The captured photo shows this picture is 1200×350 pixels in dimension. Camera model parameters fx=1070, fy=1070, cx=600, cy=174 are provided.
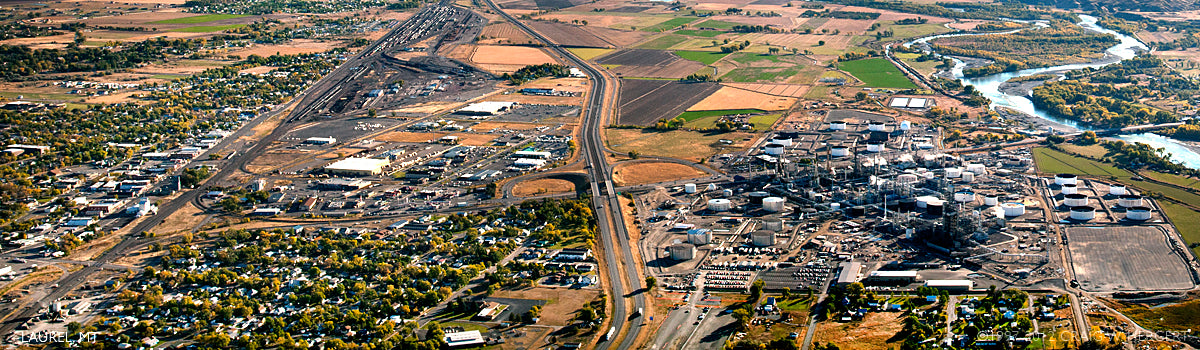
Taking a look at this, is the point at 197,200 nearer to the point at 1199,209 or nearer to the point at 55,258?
the point at 55,258

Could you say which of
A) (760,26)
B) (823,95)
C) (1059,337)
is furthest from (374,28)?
(1059,337)

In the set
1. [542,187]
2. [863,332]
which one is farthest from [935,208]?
[542,187]

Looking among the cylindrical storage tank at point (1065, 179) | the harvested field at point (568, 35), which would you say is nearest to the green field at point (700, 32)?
the harvested field at point (568, 35)

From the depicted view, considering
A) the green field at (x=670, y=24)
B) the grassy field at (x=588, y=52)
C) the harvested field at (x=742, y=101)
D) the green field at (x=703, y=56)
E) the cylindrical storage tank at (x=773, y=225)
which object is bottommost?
A: the grassy field at (x=588, y=52)

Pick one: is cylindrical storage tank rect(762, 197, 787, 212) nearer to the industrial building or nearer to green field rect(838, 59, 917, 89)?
the industrial building

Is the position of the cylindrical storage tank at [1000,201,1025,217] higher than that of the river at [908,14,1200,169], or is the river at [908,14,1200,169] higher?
the cylindrical storage tank at [1000,201,1025,217]

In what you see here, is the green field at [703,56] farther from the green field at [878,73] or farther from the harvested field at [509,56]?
the harvested field at [509,56]

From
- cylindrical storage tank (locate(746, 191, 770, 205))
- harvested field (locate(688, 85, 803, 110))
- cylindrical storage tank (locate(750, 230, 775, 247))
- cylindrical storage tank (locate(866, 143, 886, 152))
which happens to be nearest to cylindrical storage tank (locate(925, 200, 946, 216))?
cylindrical storage tank (locate(746, 191, 770, 205))

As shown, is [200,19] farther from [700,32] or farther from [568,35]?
[700,32]
